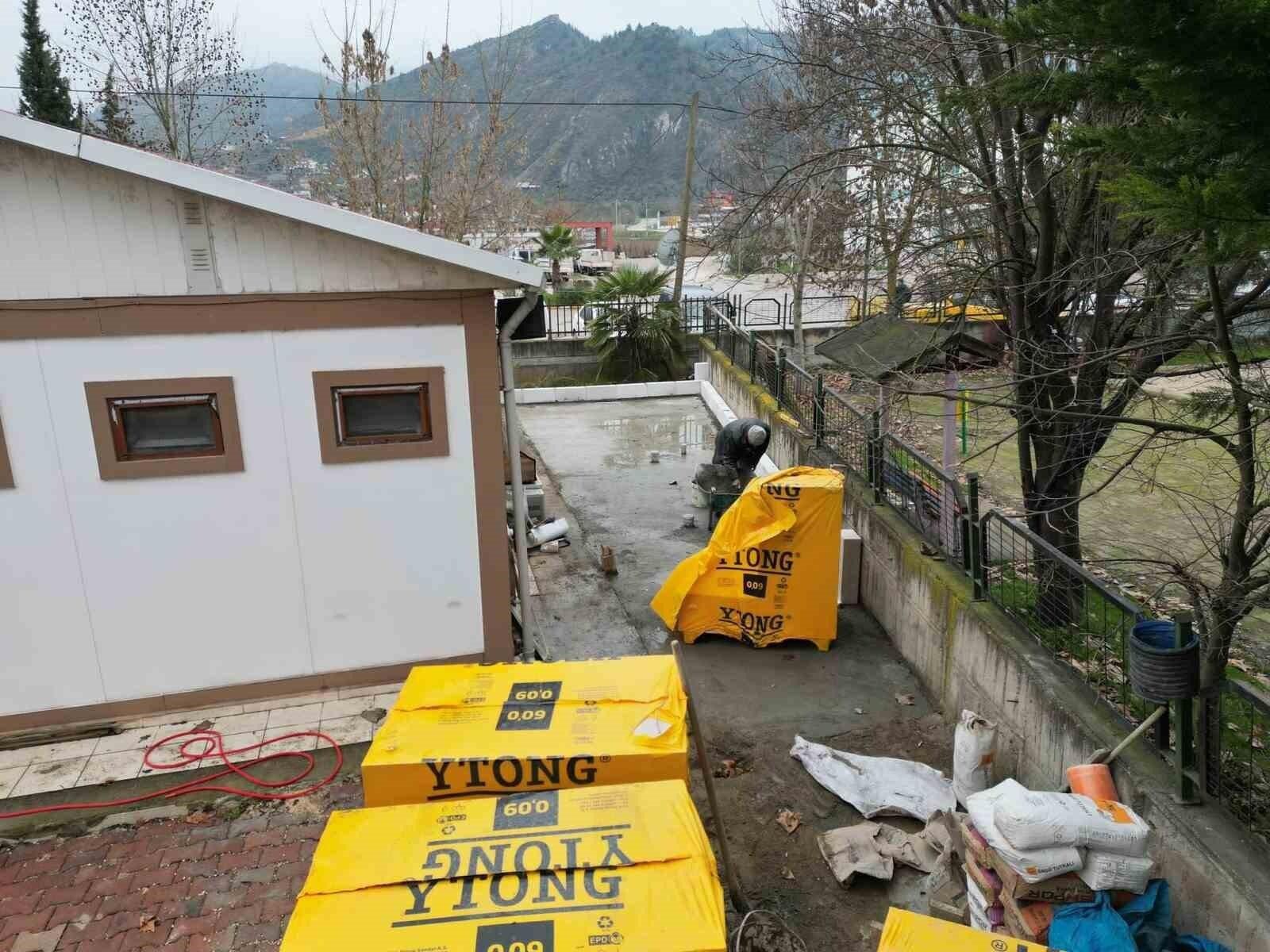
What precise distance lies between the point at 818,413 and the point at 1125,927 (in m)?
7.00

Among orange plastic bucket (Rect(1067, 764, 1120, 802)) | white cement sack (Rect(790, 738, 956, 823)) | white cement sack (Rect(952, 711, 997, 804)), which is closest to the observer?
orange plastic bucket (Rect(1067, 764, 1120, 802))

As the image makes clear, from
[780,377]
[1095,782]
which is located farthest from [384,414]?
[780,377]

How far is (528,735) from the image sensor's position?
3910mm

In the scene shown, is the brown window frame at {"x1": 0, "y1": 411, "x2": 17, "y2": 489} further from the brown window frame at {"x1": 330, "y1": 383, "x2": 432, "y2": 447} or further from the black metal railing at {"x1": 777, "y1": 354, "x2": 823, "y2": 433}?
the black metal railing at {"x1": 777, "y1": 354, "x2": 823, "y2": 433}

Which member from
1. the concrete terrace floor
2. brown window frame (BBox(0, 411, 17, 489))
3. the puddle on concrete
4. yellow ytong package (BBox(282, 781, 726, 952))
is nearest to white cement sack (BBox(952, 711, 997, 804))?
the concrete terrace floor

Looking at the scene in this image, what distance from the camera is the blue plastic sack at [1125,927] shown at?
3799mm

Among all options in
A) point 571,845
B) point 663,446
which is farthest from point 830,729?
point 663,446

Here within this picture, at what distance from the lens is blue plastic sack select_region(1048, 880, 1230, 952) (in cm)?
380

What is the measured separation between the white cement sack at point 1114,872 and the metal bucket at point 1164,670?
0.76 m

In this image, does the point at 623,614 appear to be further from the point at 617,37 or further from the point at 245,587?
the point at 617,37

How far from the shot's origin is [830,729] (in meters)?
6.51

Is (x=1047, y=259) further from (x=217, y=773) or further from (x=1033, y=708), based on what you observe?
(x=217, y=773)

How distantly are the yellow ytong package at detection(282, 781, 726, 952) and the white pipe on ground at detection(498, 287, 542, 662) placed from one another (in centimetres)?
336

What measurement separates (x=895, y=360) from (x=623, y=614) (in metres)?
3.31
